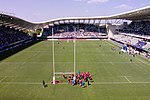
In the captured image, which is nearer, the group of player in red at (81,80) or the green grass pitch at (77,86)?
the green grass pitch at (77,86)

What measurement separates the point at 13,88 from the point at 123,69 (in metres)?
17.7

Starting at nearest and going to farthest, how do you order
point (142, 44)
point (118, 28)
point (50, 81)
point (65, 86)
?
point (65, 86), point (50, 81), point (142, 44), point (118, 28)

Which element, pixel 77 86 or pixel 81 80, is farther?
pixel 81 80

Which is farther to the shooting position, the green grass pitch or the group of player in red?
the group of player in red

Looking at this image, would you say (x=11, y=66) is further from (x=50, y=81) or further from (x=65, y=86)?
(x=65, y=86)

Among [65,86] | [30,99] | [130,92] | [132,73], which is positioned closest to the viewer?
[30,99]

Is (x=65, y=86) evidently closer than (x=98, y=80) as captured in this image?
Yes

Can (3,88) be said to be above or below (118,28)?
below

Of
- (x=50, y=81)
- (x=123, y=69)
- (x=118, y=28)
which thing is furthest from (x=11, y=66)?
(x=118, y=28)

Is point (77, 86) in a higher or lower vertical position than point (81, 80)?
lower

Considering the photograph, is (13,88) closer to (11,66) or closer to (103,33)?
(11,66)

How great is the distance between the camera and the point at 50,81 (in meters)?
25.5

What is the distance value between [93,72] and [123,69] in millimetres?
5484

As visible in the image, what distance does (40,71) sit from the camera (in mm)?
30859
